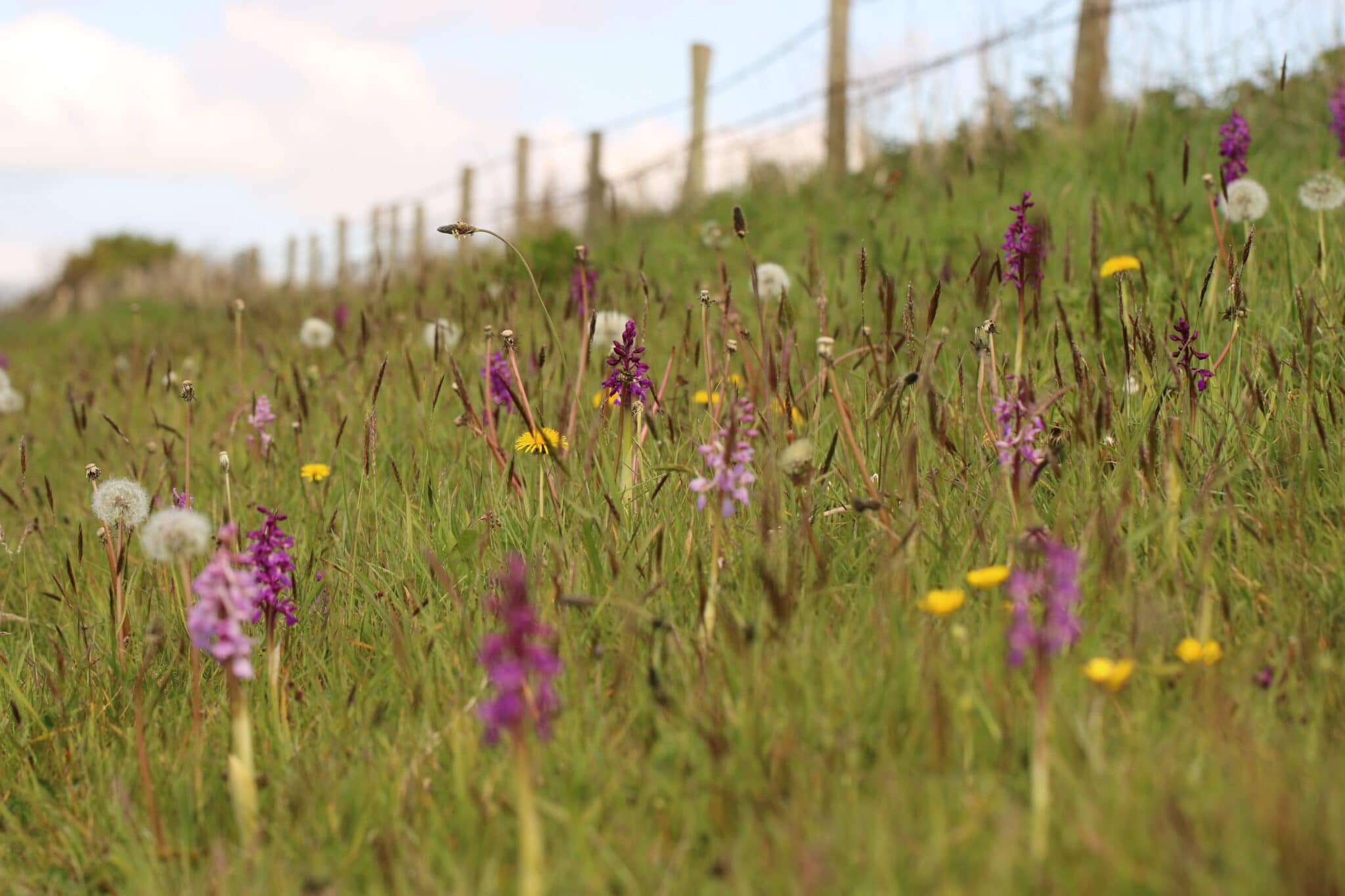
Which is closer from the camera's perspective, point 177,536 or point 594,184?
point 177,536

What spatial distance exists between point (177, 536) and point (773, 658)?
0.92m

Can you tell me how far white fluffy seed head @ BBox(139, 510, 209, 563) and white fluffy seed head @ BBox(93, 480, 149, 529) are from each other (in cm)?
67

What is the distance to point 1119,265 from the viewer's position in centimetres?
366

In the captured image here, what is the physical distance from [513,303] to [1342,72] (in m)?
5.28

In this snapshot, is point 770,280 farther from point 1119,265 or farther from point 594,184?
point 594,184

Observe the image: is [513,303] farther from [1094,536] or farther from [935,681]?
[935,681]

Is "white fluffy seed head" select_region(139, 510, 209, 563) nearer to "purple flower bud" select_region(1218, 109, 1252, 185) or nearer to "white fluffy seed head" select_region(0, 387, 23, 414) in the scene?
"purple flower bud" select_region(1218, 109, 1252, 185)

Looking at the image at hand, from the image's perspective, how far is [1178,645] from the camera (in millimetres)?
1623

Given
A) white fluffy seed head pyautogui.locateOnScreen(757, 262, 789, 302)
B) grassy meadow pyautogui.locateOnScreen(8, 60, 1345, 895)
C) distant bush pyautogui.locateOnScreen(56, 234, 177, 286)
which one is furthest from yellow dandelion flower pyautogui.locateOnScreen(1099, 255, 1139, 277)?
distant bush pyautogui.locateOnScreen(56, 234, 177, 286)

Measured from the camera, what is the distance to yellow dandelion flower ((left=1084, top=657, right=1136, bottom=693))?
1422 millimetres

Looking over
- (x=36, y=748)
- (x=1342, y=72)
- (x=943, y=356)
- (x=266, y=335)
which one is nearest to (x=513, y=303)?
(x=943, y=356)

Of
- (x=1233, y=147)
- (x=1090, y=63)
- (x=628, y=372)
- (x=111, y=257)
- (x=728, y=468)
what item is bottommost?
(x=728, y=468)

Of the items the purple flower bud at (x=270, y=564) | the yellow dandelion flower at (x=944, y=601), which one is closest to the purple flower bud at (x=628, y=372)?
the purple flower bud at (x=270, y=564)

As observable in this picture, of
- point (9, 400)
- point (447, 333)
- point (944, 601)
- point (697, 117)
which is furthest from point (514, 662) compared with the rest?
point (697, 117)
